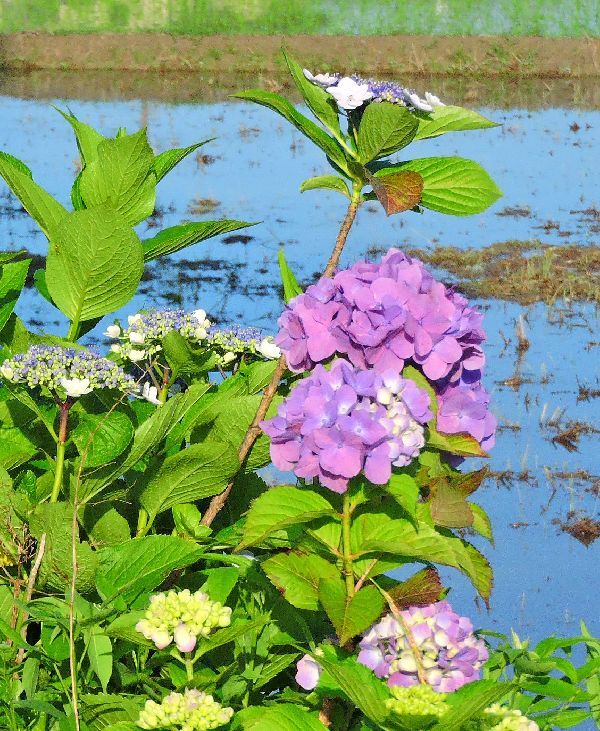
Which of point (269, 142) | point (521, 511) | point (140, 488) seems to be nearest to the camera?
point (140, 488)

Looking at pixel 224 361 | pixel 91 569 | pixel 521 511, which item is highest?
pixel 224 361

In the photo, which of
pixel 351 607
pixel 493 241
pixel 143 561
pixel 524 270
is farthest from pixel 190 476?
pixel 493 241

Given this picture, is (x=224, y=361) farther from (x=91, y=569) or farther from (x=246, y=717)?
(x=246, y=717)

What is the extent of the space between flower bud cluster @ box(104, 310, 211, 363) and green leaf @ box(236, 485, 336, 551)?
42cm

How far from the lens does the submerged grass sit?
22.2ft

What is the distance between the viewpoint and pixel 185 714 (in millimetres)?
1238

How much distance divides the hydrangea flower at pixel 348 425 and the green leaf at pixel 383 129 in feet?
1.37

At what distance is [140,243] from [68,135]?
437 inches

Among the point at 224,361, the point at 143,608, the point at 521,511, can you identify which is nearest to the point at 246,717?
the point at 143,608

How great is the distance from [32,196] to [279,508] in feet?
2.23

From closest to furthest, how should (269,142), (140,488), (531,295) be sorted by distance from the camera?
(140,488) < (531,295) < (269,142)

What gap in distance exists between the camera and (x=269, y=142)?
12.1 m

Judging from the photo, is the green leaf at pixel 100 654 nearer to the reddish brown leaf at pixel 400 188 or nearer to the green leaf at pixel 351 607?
the green leaf at pixel 351 607

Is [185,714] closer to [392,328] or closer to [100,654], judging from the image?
[100,654]
